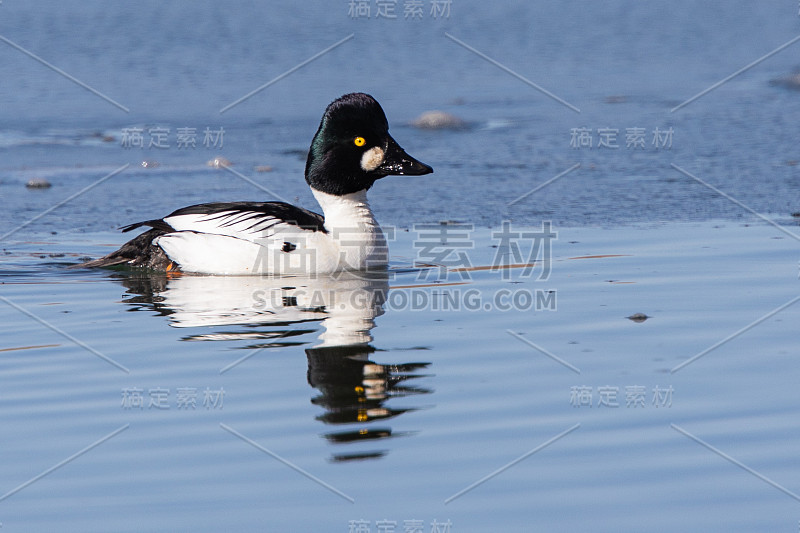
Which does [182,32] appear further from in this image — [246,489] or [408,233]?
[246,489]

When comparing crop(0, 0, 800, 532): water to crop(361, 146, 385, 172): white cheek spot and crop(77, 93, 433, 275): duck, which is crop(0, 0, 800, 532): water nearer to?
crop(77, 93, 433, 275): duck

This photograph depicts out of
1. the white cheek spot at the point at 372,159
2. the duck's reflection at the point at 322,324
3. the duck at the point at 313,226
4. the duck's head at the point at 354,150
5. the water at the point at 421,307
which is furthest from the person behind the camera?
the white cheek spot at the point at 372,159

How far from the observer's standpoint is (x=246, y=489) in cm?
362

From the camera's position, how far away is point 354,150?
761cm

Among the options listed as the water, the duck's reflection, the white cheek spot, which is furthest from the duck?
the water

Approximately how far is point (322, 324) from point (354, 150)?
210 centimetres

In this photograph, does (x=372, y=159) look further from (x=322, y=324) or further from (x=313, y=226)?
(x=322, y=324)

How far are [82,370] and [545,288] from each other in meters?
2.84

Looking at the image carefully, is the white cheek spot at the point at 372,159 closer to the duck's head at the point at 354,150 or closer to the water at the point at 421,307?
the duck's head at the point at 354,150

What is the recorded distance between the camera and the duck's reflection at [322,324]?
4.41 m

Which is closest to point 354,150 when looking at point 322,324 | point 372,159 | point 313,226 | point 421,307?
point 372,159

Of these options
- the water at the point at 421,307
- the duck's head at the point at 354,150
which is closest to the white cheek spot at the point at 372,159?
the duck's head at the point at 354,150

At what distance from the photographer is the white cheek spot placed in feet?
24.9

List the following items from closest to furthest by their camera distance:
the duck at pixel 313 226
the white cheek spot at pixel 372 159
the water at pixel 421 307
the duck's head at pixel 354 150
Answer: the water at pixel 421 307
the duck at pixel 313 226
the duck's head at pixel 354 150
the white cheek spot at pixel 372 159
